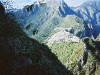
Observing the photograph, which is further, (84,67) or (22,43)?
(84,67)

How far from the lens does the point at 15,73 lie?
72.4ft

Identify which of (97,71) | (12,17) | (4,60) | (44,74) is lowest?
(97,71)

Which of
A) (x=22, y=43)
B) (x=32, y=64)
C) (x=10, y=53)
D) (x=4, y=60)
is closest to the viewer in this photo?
(x=4, y=60)

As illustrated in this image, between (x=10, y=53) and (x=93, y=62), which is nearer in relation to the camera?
(x=10, y=53)

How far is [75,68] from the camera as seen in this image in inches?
7702

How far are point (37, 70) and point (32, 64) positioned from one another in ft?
3.20

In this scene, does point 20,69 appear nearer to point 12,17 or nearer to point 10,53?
point 10,53

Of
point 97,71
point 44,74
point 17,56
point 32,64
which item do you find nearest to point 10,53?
point 17,56

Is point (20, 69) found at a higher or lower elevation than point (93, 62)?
higher

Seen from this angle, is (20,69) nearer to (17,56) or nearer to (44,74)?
(17,56)

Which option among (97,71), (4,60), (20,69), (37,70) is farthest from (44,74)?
(97,71)

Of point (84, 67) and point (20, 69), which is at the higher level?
point (20, 69)

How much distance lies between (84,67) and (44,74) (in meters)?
176

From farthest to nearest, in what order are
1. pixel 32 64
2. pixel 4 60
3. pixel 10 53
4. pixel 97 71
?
pixel 97 71, pixel 32 64, pixel 10 53, pixel 4 60
